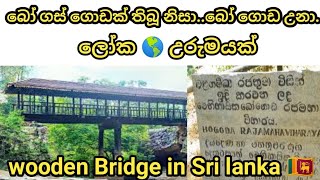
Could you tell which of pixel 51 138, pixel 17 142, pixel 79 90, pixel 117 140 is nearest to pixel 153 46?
pixel 79 90

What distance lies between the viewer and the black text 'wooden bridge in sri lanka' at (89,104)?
4.48 metres

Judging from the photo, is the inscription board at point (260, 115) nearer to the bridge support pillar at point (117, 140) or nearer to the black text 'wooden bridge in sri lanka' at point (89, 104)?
the black text 'wooden bridge in sri lanka' at point (89, 104)

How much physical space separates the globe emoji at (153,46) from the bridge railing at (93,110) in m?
0.74

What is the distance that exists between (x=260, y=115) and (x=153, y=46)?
142 centimetres

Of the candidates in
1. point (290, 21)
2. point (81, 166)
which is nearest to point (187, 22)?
point (290, 21)

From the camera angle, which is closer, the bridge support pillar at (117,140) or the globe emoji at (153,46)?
the globe emoji at (153,46)

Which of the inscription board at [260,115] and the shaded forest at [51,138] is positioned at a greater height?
the inscription board at [260,115]

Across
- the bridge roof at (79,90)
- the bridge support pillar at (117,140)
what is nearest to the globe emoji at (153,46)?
the bridge roof at (79,90)

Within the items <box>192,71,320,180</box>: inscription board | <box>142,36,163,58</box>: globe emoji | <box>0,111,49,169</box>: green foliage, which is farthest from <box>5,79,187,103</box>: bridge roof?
<box>192,71,320,180</box>: inscription board

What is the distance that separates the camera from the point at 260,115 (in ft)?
9.02

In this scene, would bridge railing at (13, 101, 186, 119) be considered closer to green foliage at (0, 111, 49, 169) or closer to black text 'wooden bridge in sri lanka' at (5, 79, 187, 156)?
black text 'wooden bridge in sri lanka' at (5, 79, 187, 156)

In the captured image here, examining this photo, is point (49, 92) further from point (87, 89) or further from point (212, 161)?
point (212, 161)

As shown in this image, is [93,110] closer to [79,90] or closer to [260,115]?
[79,90]

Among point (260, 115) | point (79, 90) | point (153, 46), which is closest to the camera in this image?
point (260, 115)
